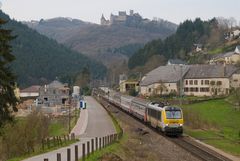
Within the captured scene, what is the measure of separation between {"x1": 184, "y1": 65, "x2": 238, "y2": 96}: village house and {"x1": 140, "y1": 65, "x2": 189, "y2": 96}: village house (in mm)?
2588

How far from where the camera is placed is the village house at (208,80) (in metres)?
110

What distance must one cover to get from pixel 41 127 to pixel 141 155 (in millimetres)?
19656

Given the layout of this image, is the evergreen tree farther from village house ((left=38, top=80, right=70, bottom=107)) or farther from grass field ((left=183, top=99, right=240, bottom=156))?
village house ((left=38, top=80, right=70, bottom=107))

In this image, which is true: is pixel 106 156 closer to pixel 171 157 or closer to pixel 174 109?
pixel 171 157

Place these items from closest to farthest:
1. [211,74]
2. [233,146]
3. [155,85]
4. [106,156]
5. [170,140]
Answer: [106,156] < [233,146] < [170,140] < [211,74] < [155,85]

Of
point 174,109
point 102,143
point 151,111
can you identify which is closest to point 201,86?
point 151,111

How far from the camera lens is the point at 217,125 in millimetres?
58969

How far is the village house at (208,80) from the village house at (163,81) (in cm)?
259

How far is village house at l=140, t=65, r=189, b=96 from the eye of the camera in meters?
117

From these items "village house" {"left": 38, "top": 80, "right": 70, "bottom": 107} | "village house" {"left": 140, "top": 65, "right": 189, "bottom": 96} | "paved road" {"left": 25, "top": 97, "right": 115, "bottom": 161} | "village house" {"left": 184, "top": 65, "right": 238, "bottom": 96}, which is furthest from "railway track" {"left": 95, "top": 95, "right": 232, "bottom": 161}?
"village house" {"left": 38, "top": 80, "right": 70, "bottom": 107}

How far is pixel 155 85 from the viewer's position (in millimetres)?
123375

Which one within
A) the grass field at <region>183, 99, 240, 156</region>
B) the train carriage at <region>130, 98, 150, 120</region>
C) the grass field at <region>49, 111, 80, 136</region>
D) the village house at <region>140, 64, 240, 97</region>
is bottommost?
the grass field at <region>49, 111, 80, 136</region>

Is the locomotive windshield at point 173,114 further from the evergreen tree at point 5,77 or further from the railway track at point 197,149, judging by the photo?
the evergreen tree at point 5,77

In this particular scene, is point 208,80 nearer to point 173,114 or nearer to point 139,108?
point 139,108
